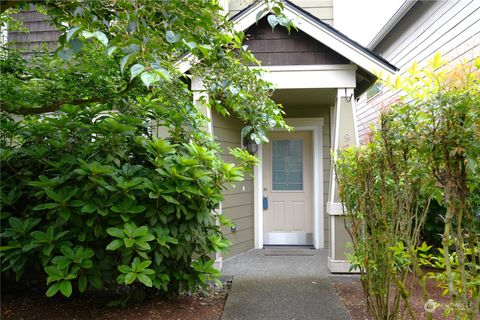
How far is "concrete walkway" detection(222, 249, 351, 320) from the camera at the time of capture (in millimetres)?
3320

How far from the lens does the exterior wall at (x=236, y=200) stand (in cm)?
548

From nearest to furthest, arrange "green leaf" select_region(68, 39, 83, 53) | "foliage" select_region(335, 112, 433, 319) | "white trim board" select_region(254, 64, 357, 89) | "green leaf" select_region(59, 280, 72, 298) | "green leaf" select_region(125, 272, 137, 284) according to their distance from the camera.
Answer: "green leaf" select_region(68, 39, 83, 53)
"foliage" select_region(335, 112, 433, 319)
"green leaf" select_region(59, 280, 72, 298)
"green leaf" select_region(125, 272, 137, 284)
"white trim board" select_region(254, 64, 357, 89)

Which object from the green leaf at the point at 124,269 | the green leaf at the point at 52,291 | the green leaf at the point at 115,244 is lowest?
the green leaf at the point at 52,291

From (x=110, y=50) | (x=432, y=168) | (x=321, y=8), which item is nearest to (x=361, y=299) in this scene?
(x=432, y=168)

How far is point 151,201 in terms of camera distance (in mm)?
3143

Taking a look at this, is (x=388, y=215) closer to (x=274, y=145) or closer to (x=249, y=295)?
(x=249, y=295)

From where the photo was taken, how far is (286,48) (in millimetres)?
4863

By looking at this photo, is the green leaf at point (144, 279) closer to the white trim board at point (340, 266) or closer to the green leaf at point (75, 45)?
the green leaf at point (75, 45)

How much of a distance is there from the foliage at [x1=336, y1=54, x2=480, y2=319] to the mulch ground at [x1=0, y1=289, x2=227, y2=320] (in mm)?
1798

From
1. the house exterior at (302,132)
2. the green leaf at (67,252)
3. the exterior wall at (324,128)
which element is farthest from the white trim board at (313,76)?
the green leaf at (67,252)

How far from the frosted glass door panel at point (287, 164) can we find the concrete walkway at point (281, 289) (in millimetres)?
1391

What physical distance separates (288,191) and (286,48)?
110 inches

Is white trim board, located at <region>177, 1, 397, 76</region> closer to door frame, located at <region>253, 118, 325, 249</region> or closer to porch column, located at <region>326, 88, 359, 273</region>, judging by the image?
porch column, located at <region>326, 88, 359, 273</region>

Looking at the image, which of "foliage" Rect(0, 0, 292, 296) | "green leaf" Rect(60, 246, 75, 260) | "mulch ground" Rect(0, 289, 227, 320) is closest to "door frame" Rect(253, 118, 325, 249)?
"mulch ground" Rect(0, 289, 227, 320)
